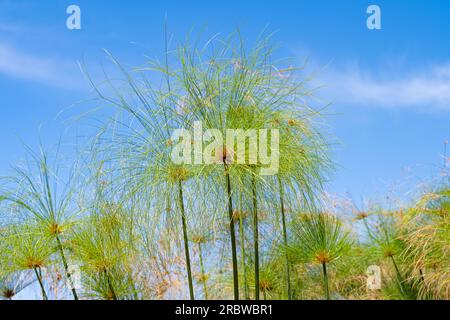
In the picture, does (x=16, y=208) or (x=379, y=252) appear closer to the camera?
(x=16, y=208)

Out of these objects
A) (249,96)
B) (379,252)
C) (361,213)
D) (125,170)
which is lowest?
(379,252)

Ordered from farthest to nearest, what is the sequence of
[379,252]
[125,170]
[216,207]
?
[379,252] → [125,170] → [216,207]

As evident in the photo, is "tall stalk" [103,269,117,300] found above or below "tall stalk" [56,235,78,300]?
below

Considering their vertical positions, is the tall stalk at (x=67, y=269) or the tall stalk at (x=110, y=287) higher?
the tall stalk at (x=67, y=269)

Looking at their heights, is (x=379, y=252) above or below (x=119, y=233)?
below

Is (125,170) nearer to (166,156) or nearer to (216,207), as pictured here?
(166,156)

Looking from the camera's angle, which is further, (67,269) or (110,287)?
(110,287)

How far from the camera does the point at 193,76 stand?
3150mm

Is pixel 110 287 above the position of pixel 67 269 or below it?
below

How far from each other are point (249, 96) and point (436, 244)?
87.0 inches

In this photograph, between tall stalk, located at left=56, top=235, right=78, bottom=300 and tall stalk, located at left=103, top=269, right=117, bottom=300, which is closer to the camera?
tall stalk, located at left=56, top=235, right=78, bottom=300

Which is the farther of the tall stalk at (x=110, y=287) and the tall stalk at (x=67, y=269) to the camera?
the tall stalk at (x=110, y=287)
